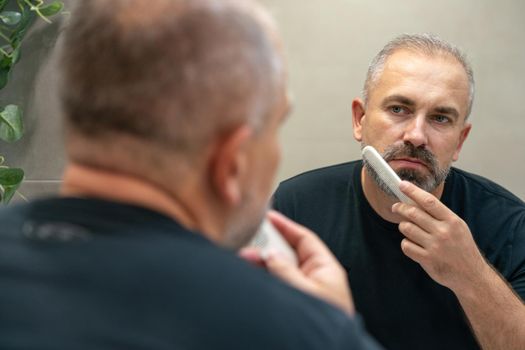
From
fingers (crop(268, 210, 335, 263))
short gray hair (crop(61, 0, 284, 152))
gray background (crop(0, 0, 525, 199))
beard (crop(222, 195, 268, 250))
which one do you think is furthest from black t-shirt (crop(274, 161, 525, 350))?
short gray hair (crop(61, 0, 284, 152))

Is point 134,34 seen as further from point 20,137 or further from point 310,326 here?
point 20,137

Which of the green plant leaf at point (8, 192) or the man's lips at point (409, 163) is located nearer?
the man's lips at point (409, 163)

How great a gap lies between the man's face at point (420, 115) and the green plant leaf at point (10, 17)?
1032 millimetres

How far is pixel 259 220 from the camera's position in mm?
642

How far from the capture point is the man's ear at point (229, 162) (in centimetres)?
57

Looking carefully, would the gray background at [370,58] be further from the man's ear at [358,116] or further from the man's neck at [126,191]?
the man's neck at [126,191]

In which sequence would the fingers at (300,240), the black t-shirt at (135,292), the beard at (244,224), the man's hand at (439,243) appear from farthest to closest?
the man's hand at (439,243), the fingers at (300,240), the beard at (244,224), the black t-shirt at (135,292)

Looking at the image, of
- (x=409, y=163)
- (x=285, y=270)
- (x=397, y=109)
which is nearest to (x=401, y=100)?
(x=397, y=109)

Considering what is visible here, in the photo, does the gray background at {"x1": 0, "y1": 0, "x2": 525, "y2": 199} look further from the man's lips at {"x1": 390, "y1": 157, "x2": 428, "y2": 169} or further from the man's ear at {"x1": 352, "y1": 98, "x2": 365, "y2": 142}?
the man's lips at {"x1": 390, "y1": 157, "x2": 428, "y2": 169}

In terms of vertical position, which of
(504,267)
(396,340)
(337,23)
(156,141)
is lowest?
(396,340)

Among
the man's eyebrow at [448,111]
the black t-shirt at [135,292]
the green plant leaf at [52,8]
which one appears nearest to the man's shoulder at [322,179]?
the man's eyebrow at [448,111]

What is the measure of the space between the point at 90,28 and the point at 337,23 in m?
1.44

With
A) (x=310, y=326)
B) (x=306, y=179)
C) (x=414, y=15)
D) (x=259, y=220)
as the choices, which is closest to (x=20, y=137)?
(x=306, y=179)

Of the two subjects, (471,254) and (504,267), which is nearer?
(471,254)
